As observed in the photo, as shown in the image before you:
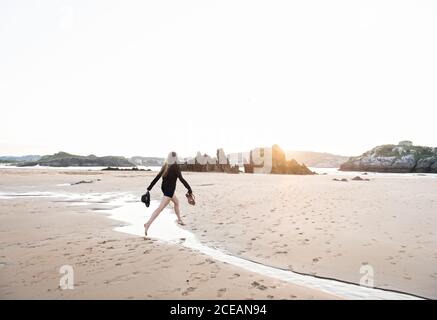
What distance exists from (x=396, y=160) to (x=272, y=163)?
4157 cm

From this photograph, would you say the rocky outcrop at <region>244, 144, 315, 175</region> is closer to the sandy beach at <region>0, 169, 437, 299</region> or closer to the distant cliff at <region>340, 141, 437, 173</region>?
the distant cliff at <region>340, 141, 437, 173</region>

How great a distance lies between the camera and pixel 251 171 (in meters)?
64.9

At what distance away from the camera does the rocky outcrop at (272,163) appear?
6119 centimetres

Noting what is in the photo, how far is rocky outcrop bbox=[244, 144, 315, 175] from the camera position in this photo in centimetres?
6119

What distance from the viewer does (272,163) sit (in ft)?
207

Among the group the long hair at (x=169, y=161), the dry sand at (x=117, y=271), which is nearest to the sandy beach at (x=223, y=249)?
the dry sand at (x=117, y=271)

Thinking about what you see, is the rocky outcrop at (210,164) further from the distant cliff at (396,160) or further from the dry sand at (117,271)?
the dry sand at (117,271)

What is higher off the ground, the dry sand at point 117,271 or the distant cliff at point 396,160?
the distant cliff at point 396,160

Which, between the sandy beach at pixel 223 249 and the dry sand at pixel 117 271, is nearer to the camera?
the dry sand at pixel 117 271

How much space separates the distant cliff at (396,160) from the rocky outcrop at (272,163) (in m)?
34.3

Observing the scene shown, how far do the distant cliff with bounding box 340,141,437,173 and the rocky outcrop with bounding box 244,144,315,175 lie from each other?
3435 cm

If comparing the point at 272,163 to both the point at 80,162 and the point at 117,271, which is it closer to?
the point at 117,271

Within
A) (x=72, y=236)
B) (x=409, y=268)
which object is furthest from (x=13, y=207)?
(x=409, y=268)
